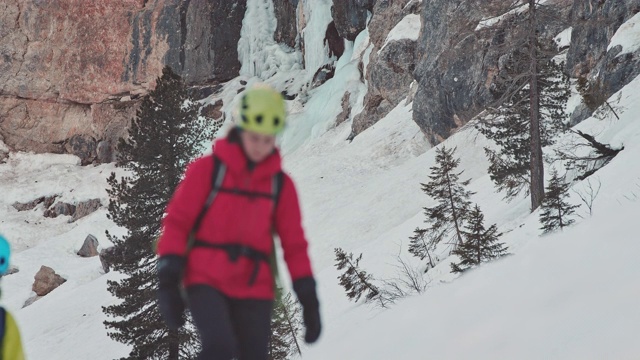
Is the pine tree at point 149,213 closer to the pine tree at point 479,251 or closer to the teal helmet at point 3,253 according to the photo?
the pine tree at point 479,251

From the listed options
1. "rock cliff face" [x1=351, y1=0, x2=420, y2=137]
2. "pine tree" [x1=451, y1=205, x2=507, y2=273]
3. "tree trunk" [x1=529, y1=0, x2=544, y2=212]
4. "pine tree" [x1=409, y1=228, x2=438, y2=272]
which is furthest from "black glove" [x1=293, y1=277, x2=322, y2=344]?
"rock cliff face" [x1=351, y1=0, x2=420, y2=137]

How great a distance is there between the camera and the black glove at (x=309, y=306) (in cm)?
308

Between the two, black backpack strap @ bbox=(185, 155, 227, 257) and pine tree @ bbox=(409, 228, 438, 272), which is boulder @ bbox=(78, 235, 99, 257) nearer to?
pine tree @ bbox=(409, 228, 438, 272)

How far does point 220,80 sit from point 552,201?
157 ft

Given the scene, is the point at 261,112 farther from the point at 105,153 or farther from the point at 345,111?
the point at 105,153

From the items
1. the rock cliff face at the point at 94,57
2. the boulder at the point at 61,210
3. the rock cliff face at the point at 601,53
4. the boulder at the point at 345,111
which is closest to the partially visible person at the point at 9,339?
the rock cliff face at the point at 601,53

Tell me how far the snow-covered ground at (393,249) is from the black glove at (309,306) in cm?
79

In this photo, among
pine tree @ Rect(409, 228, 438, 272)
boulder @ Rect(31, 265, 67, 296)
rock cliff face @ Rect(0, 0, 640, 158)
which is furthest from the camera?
rock cliff face @ Rect(0, 0, 640, 158)

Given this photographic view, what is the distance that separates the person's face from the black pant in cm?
65

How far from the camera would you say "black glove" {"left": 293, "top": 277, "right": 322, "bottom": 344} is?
308 centimetres

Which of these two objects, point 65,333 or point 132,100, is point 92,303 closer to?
point 65,333

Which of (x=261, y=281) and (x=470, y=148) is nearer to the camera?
(x=261, y=281)

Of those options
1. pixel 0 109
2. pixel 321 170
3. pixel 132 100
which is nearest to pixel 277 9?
pixel 132 100

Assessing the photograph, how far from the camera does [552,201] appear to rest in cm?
1072
